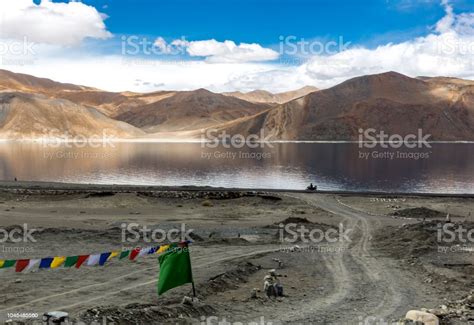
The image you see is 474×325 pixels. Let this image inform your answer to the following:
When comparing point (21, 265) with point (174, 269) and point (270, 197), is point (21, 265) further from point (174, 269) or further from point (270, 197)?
point (270, 197)

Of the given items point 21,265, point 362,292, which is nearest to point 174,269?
point 21,265

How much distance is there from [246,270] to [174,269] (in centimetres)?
501

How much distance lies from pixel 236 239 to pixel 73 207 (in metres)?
19.1

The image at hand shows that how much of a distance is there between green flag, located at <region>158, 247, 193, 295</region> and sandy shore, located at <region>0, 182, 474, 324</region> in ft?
1.83

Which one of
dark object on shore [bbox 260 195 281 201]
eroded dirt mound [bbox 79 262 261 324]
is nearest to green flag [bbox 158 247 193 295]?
eroded dirt mound [bbox 79 262 261 324]

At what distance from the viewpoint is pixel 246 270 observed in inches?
713

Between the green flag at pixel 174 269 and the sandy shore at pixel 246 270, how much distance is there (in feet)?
1.83

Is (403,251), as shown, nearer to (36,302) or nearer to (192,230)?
(192,230)

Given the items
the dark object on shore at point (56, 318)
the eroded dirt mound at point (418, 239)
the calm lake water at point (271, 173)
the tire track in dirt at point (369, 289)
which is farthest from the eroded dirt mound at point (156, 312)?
the calm lake water at point (271, 173)

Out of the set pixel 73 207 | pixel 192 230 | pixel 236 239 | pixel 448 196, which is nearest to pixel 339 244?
pixel 236 239

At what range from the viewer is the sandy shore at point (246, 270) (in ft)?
43.8

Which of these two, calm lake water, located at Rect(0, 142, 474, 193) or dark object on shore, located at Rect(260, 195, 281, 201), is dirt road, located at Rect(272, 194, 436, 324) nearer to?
dark object on shore, located at Rect(260, 195, 281, 201)

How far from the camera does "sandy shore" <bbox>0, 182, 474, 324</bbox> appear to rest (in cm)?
1334

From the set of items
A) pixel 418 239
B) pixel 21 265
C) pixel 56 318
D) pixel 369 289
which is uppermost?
pixel 21 265
